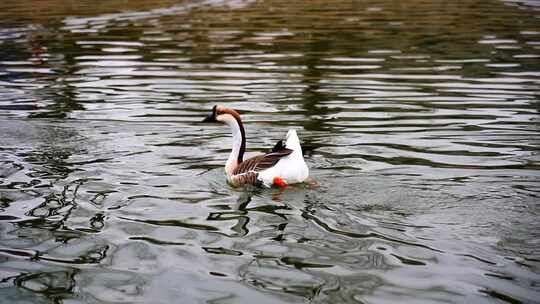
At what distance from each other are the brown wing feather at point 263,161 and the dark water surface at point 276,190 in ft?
1.10

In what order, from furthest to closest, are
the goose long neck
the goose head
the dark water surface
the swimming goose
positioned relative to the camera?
the goose head < the goose long neck < the swimming goose < the dark water surface

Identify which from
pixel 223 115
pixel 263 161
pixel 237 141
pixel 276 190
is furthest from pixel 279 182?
pixel 223 115

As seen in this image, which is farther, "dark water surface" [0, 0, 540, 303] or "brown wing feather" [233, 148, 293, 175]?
"brown wing feather" [233, 148, 293, 175]

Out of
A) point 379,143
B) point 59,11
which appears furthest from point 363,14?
point 379,143

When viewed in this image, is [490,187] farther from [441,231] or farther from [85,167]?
[85,167]

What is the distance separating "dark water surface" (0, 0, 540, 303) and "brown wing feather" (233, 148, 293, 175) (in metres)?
0.34

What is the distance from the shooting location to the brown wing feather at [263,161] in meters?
8.91

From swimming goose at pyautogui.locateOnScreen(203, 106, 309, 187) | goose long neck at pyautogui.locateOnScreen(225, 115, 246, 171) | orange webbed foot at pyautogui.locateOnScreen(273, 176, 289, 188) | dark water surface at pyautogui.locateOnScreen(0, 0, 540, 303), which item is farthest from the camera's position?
goose long neck at pyautogui.locateOnScreen(225, 115, 246, 171)

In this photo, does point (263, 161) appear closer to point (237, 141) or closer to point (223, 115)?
point (237, 141)

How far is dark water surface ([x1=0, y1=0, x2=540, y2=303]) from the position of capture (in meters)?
6.47

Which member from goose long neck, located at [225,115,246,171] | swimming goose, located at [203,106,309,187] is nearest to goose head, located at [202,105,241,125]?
goose long neck, located at [225,115,246,171]

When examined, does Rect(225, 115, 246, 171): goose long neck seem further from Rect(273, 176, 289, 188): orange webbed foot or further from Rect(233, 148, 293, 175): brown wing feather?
Rect(273, 176, 289, 188): orange webbed foot

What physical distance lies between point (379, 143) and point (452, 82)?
5804mm

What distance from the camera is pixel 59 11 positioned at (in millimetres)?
35438
